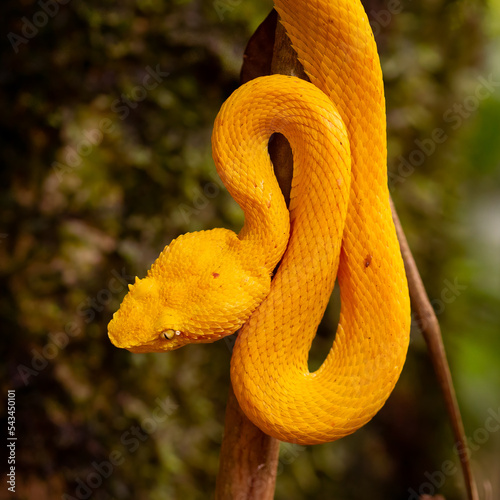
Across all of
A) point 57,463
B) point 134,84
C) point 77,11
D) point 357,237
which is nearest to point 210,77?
point 134,84
